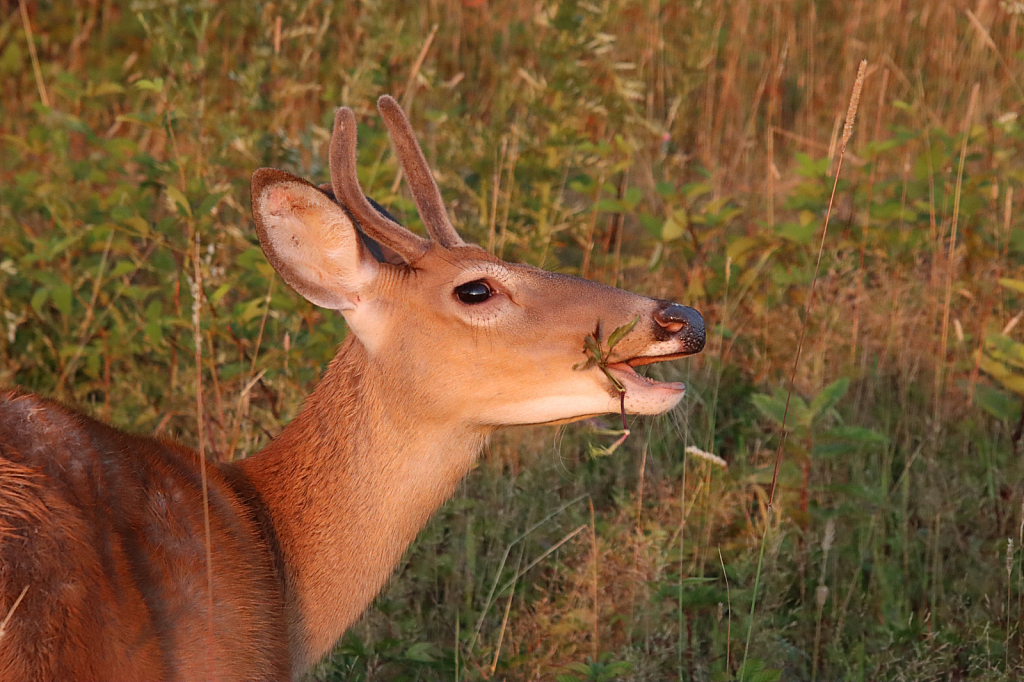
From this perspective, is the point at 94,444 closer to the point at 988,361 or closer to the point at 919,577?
the point at 919,577

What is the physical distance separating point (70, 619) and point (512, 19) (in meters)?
6.28

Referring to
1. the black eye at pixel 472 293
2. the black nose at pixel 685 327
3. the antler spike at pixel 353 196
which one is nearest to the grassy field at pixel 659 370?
the black nose at pixel 685 327

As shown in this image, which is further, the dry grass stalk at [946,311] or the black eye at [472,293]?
the dry grass stalk at [946,311]

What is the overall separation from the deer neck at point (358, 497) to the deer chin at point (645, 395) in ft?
1.36

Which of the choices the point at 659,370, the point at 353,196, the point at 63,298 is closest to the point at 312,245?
the point at 353,196

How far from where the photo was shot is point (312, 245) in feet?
10.8

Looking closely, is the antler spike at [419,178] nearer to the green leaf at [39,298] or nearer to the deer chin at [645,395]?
the deer chin at [645,395]

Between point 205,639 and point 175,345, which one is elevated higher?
point 205,639

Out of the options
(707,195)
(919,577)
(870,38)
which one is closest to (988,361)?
(919,577)

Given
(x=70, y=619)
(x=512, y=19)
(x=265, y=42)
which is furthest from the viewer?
(x=512, y=19)

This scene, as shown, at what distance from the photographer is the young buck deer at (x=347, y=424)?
278 centimetres

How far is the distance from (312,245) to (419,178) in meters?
0.49

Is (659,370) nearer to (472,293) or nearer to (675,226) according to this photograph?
(675,226)

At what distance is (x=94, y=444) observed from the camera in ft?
9.23
